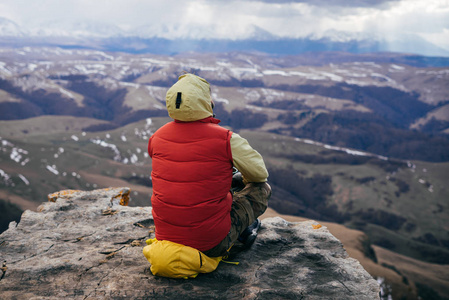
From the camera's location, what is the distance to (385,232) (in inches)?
5364

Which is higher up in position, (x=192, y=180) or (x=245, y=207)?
(x=192, y=180)

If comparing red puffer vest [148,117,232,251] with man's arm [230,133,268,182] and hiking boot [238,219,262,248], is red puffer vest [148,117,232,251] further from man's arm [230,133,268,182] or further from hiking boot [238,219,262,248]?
hiking boot [238,219,262,248]

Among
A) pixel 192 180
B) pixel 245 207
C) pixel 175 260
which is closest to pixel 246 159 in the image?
pixel 192 180

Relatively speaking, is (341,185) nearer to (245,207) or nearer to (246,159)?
(245,207)

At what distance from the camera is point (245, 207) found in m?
8.28

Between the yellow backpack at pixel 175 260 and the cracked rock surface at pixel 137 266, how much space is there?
0.32 metres

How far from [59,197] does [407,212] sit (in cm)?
17404

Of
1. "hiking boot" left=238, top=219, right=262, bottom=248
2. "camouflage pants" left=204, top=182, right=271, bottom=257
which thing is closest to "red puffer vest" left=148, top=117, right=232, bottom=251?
"camouflage pants" left=204, top=182, right=271, bottom=257

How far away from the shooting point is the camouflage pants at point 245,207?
8.00m

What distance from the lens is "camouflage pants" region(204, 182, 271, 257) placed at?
7996 millimetres

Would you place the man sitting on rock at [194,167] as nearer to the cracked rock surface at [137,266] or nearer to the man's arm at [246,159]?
the man's arm at [246,159]

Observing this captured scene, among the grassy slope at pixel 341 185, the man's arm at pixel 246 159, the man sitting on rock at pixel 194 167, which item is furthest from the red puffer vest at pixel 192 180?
the grassy slope at pixel 341 185

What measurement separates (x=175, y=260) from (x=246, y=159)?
9.45ft

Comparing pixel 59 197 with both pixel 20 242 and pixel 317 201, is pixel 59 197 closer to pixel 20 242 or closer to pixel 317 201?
pixel 20 242
